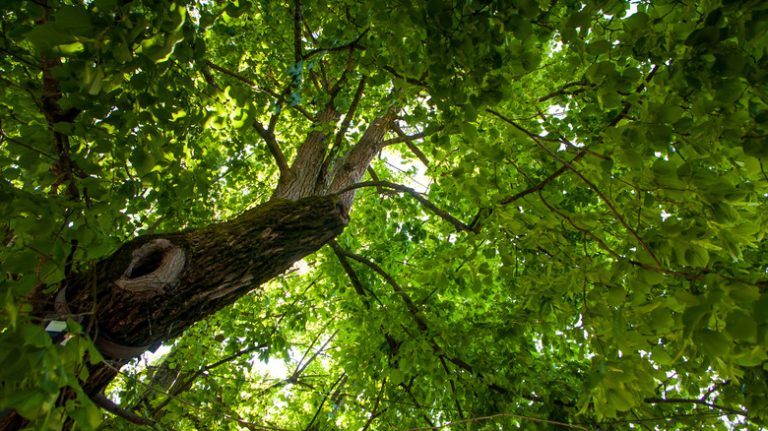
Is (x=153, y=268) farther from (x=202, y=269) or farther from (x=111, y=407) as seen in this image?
(x=111, y=407)

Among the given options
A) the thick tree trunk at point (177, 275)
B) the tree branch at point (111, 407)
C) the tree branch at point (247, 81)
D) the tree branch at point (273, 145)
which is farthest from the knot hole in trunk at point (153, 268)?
the tree branch at point (273, 145)

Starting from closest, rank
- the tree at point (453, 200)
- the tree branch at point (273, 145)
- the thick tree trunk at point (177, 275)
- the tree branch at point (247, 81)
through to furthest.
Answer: the tree at point (453, 200) → the thick tree trunk at point (177, 275) → the tree branch at point (247, 81) → the tree branch at point (273, 145)

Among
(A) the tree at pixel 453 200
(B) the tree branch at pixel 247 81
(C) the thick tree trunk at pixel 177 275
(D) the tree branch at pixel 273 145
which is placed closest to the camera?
(A) the tree at pixel 453 200

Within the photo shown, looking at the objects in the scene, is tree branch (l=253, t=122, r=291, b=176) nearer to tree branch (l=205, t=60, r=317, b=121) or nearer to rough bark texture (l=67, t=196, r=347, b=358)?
tree branch (l=205, t=60, r=317, b=121)

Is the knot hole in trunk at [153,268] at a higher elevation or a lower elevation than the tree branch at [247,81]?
lower

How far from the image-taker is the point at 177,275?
242 centimetres

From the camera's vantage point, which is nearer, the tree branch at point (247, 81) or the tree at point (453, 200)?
the tree at point (453, 200)

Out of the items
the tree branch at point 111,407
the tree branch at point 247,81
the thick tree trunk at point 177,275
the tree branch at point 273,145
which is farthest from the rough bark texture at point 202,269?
the tree branch at point 273,145

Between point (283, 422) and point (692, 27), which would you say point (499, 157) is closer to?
point (692, 27)

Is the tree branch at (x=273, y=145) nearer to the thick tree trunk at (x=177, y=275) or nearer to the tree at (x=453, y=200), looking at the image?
the tree at (x=453, y=200)

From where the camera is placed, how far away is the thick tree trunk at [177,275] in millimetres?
2170

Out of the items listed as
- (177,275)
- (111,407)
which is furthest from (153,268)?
(111,407)

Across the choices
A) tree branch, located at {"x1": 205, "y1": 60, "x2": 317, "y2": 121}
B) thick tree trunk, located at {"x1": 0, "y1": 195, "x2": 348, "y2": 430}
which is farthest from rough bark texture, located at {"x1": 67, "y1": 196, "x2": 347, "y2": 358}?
tree branch, located at {"x1": 205, "y1": 60, "x2": 317, "y2": 121}

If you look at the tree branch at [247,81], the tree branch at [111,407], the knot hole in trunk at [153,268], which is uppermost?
the tree branch at [247,81]
